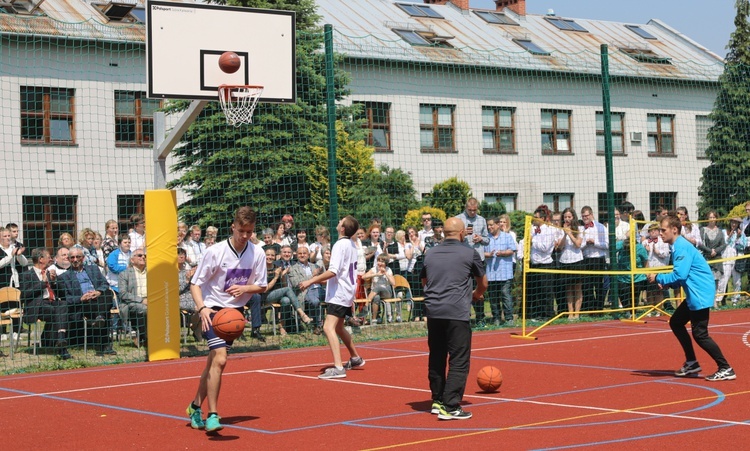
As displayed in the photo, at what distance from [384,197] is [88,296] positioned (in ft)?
44.1

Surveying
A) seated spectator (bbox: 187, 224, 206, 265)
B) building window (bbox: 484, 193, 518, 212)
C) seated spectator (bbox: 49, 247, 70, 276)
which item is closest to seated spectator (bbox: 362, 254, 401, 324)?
seated spectator (bbox: 187, 224, 206, 265)

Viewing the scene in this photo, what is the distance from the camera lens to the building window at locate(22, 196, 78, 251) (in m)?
20.2

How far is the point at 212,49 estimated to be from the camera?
15.1m

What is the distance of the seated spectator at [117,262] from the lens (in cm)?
1661

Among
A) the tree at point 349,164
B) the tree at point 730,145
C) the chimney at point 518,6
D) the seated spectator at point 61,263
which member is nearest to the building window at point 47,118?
the tree at point 349,164

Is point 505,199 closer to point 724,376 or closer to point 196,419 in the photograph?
point 724,376

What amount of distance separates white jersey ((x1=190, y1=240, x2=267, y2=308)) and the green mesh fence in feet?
20.1

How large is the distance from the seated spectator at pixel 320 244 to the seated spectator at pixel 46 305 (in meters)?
4.24

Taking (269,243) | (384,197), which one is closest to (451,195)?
(384,197)

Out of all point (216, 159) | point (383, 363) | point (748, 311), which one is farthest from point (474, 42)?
point (383, 363)

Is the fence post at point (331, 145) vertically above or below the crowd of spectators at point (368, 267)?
above

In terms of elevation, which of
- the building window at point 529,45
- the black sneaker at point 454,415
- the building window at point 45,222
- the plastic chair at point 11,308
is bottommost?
the black sneaker at point 454,415

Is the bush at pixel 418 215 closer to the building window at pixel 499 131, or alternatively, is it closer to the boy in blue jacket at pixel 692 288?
the building window at pixel 499 131

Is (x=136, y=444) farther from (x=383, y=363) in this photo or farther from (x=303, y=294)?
(x=303, y=294)
